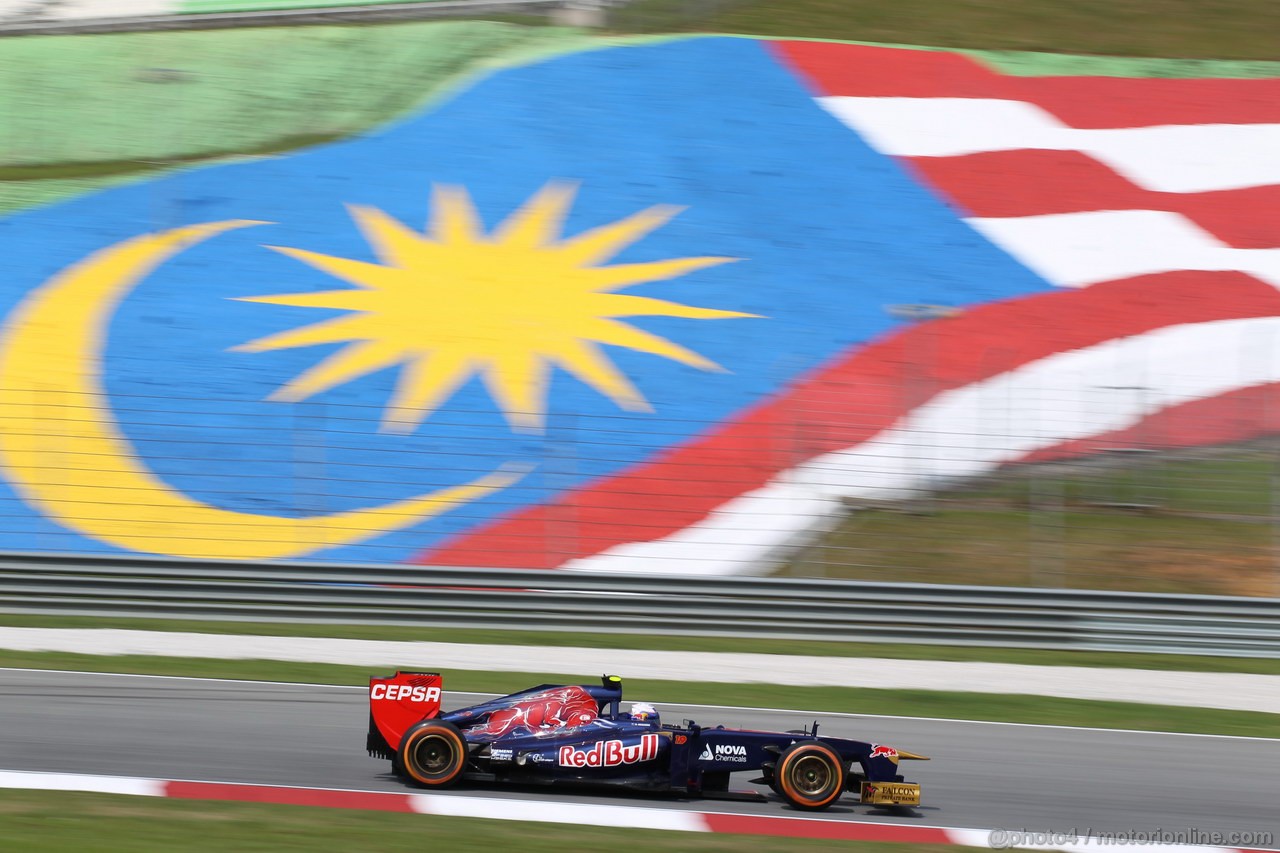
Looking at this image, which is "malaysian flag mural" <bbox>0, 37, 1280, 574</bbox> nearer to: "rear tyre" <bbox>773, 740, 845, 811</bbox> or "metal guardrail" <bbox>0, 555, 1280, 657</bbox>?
"metal guardrail" <bbox>0, 555, 1280, 657</bbox>

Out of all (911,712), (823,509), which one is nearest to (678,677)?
(911,712)

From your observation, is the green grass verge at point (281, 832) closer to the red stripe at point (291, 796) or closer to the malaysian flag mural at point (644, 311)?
the red stripe at point (291, 796)

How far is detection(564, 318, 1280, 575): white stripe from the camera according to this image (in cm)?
1318

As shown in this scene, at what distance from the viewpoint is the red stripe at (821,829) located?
6.55m

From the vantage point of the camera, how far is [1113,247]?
64.1 ft

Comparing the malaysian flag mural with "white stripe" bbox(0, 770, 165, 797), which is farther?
the malaysian flag mural

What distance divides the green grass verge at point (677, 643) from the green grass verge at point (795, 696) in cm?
141

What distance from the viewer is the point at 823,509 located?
13.4 metres

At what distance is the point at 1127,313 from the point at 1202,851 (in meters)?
12.9

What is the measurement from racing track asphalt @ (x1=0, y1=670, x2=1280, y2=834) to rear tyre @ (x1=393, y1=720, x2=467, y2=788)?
0.11m

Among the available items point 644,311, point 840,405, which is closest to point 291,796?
point 840,405

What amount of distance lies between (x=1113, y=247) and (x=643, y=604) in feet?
34.4

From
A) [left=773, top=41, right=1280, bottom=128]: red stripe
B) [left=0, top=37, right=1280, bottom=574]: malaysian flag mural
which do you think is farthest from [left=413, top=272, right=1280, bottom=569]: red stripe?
[left=773, top=41, right=1280, bottom=128]: red stripe

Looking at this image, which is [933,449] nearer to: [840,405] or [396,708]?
[840,405]
